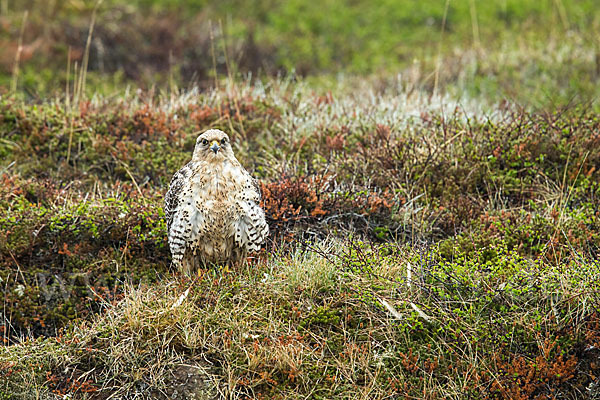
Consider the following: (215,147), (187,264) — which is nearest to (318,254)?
(187,264)

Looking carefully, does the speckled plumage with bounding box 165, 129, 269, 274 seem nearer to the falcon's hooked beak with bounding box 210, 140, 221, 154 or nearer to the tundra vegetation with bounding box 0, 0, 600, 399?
the falcon's hooked beak with bounding box 210, 140, 221, 154

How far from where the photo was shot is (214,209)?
16.8ft

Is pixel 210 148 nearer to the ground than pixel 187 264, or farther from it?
farther from it

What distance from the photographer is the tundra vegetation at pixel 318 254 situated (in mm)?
4512

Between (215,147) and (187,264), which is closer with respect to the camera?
(215,147)

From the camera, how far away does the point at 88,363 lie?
4645 mm

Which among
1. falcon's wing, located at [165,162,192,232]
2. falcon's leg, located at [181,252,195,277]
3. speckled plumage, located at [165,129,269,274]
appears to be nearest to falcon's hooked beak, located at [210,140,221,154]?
speckled plumage, located at [165,129,269,274]

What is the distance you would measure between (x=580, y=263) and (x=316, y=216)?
2256 mm

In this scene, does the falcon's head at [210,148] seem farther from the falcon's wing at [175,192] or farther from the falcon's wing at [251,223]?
the falcon's wing at [251,223]

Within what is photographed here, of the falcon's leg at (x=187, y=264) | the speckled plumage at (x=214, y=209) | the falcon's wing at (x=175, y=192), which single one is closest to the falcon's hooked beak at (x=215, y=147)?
the speckled plumage at (x=214, y=209)

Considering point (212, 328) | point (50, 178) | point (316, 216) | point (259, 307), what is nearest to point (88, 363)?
point (212, 328)

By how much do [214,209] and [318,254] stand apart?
91cm

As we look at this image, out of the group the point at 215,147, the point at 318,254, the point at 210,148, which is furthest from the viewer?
the point at 318,254

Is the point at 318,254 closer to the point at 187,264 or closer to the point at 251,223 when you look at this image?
the point at 251,223
